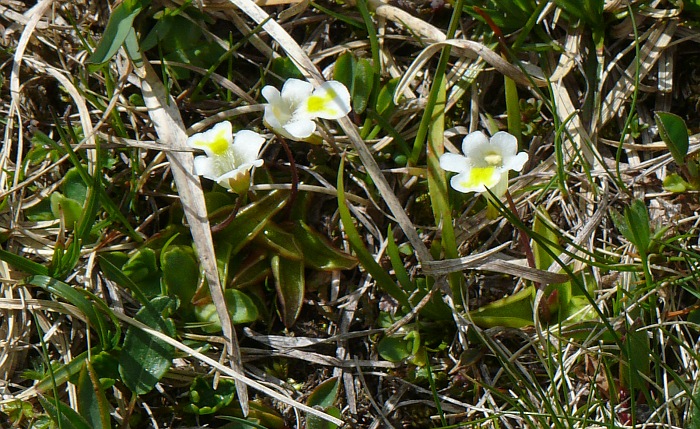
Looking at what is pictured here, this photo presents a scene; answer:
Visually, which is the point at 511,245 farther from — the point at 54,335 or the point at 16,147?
the point at 16,147

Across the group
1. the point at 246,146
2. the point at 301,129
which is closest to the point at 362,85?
the point at 301,129

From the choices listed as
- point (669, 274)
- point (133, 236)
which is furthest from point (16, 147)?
point (669, 274)

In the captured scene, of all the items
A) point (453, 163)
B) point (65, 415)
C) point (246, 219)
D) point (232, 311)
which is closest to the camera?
point (65, 415)

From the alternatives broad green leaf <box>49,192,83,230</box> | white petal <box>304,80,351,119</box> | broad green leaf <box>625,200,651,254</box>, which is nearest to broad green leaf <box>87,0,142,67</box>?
broad green leaf <box>49,192,83,230</box>

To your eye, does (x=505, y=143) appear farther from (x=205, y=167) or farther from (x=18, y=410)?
(x=18, y=410)

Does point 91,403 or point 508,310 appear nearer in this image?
point 91,403

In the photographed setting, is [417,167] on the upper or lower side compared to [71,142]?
lower

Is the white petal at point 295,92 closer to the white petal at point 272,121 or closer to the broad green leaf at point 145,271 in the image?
the white petal at point 272,121

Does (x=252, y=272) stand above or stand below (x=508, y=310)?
above
